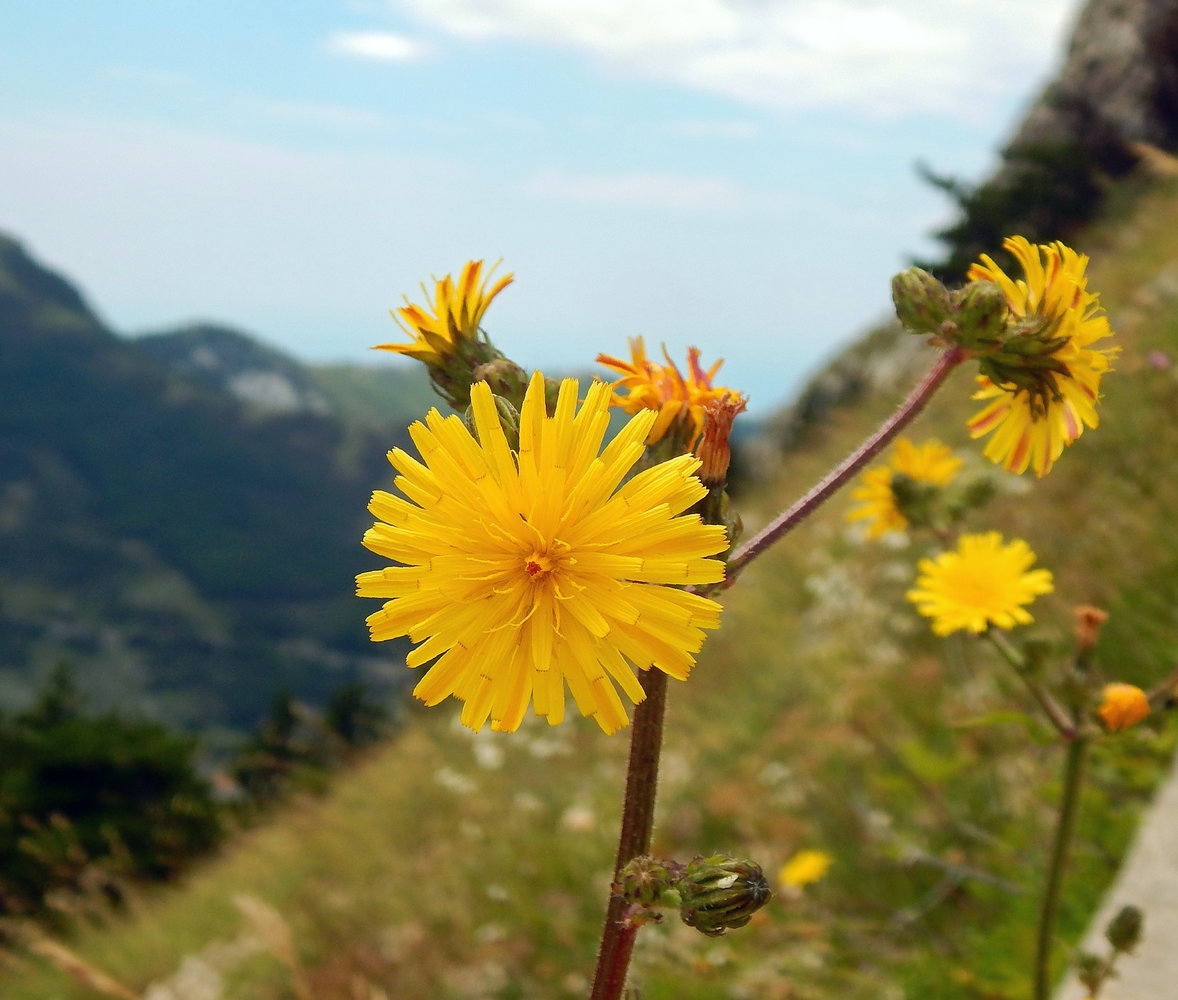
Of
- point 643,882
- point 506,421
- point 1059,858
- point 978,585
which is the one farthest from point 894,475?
point 643,882

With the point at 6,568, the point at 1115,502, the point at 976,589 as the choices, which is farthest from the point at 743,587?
the point at 6,568

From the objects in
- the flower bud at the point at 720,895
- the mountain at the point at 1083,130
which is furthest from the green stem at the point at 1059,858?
the mountain at the point at 1083,130

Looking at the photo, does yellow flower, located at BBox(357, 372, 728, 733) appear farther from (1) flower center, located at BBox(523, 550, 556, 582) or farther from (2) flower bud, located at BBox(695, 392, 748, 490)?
(2) flower bud, located at BBox(695, 392, 748, 490)

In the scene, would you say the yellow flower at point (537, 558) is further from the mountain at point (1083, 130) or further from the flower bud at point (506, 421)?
the mountain at point (1083, 130)

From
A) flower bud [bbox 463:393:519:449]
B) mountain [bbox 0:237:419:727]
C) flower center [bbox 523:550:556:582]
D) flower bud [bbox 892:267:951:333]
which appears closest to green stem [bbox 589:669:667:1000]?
flower center [bbox 523:550:556:582]

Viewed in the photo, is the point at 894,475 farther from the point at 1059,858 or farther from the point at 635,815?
the point at 635,815
